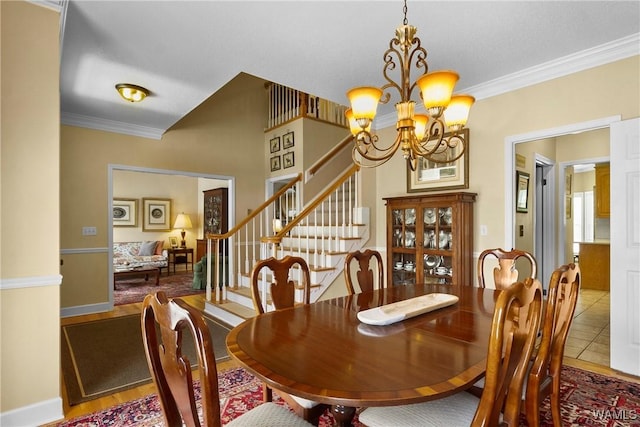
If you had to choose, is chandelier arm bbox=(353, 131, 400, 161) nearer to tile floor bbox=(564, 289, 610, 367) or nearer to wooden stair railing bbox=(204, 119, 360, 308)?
wooden stair railing bbox=(204, 119, 360, 308)

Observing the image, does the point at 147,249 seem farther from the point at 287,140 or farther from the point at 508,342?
the point at 508,342

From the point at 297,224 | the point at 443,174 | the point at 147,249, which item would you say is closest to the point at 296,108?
the point at 297,224

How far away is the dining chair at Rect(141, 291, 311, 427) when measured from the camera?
771 mm

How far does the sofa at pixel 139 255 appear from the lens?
6513 millimetres

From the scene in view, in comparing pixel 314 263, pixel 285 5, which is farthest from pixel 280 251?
pixel 285 5

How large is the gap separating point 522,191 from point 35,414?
4.77m

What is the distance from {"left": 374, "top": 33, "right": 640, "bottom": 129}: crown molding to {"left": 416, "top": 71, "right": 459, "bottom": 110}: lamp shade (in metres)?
1.85

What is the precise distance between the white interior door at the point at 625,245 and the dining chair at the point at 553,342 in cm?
149

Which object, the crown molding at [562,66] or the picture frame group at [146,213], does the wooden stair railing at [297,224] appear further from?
the picture frame group at [146,213]

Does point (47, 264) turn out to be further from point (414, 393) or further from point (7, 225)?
point (414, 393)

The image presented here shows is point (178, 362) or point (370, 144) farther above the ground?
point (370, 144)

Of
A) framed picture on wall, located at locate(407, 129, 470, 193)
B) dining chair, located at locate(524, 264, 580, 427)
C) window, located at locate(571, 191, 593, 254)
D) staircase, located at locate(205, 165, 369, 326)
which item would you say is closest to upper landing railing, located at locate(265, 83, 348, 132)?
staircase, located at locate(205, 165, 369, 326)

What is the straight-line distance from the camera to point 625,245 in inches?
101

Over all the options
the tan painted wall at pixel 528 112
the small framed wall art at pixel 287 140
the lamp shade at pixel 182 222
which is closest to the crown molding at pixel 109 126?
the small framed wall art at pixel 287 140
